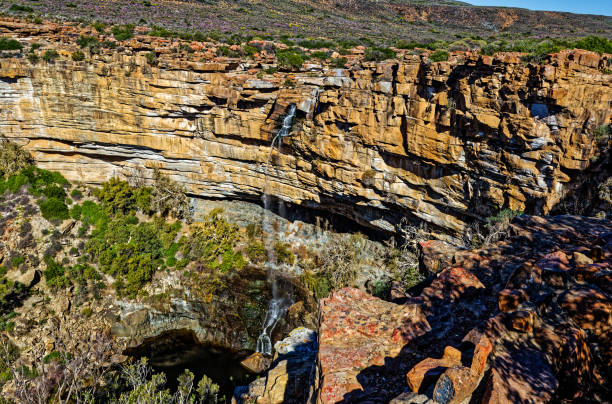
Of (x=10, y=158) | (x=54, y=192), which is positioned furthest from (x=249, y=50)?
(x=10, y=158)

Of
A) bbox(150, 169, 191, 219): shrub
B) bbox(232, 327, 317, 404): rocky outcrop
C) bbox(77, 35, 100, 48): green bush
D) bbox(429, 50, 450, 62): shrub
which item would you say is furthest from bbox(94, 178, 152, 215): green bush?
bbox(429, 50, 450, 62): shrub

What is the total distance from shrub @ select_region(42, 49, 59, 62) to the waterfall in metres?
13.2

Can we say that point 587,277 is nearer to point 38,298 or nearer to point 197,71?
point 197,71

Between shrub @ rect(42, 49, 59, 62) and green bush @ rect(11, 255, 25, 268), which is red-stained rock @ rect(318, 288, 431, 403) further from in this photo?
shrub @ rect(42, 49, 59, 62)

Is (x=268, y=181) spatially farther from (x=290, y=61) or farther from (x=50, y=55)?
(x=50, y=55)

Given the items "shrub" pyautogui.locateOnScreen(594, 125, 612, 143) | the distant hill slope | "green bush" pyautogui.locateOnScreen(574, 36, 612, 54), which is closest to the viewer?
"shrub" pyautogui.locateOnScreen(594, 125, 612, 143)

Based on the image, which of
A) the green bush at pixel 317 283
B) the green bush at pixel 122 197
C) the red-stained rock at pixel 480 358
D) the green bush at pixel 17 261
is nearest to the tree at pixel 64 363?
the green bush at pixel 17 261

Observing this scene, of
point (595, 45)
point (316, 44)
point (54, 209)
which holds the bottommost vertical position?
point (54, 209)

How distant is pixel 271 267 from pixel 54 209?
45.1 ft

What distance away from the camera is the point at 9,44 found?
828 inches

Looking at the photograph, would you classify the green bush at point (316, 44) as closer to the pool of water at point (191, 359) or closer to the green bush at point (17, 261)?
the pool of water at point (191, 359)

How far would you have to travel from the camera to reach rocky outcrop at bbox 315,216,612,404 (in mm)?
4094

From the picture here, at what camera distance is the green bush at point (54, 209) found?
2214 centimetres

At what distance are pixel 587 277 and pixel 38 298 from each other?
78.2ft
